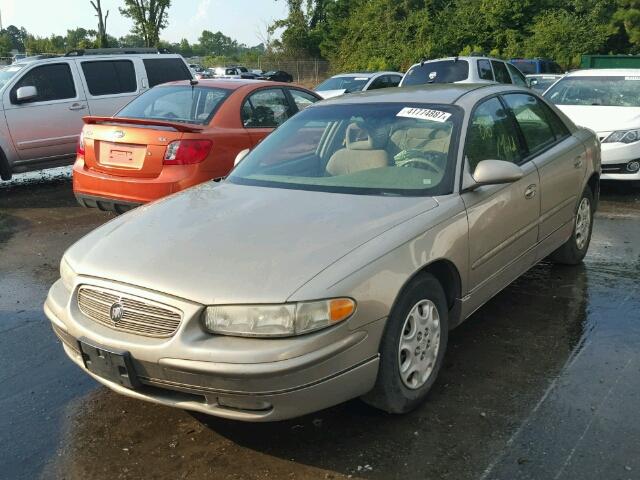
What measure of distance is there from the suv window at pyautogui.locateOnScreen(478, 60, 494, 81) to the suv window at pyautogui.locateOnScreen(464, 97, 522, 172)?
29.9ft

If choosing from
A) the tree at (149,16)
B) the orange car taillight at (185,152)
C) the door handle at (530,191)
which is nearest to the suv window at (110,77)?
the orange car taillight at (185,152)

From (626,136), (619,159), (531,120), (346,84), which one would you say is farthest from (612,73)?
(346,84)

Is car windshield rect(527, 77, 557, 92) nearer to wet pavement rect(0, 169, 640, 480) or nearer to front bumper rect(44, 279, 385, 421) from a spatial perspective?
wet pavement rect(0, 169, 640, 480)

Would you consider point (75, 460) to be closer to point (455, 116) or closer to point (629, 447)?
point (629, 447)

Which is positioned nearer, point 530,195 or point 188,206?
point 188,206

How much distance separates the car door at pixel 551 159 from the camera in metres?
4.54

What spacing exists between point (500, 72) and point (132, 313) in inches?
490

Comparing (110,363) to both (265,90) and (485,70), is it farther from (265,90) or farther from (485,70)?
(485,70)

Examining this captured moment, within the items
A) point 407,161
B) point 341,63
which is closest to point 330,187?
point 407,161

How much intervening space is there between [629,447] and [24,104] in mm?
8647

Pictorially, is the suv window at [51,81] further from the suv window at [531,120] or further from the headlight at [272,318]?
the headlight at [272,318]

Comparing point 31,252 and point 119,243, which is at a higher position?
point 119,243

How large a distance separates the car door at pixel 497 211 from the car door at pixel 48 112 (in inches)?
273

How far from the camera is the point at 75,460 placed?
9.90 feet
